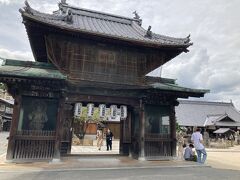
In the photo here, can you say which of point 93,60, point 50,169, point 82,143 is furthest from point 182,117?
point 50,169

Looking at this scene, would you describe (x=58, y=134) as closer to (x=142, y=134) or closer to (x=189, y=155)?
(x=142, y=134)

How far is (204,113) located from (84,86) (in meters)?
47.9

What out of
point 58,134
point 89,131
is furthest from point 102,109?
point 89,131

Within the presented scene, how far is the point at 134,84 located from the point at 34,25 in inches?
261

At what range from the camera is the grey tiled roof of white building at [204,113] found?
46.9 metres

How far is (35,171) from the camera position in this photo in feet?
32.8

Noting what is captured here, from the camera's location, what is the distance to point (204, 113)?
5478 cm

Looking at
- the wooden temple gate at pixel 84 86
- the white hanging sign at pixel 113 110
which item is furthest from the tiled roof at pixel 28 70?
the white hanging sign at pixel 113 110

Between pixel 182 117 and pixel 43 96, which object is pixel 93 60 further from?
pixel 182 117

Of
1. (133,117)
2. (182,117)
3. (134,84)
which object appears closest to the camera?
(134,84)

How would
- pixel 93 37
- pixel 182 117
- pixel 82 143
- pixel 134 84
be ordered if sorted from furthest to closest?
pixel 182 117 → pixel 82 143 → pixel 134 84 → pixel 93 37

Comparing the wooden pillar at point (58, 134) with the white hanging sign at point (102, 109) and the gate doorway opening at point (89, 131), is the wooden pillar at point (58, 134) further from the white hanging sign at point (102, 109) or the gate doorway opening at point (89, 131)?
the white hanging sign at point (102, 109)

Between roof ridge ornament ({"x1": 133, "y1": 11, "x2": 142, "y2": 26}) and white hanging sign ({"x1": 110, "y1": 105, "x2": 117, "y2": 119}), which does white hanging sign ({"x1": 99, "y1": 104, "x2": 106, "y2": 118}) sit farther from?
roof ridge ornament ({"x1": 133, "y1": 11, "x2": 142, "y2": 26})

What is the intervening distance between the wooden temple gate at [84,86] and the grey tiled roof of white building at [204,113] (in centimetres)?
3415
